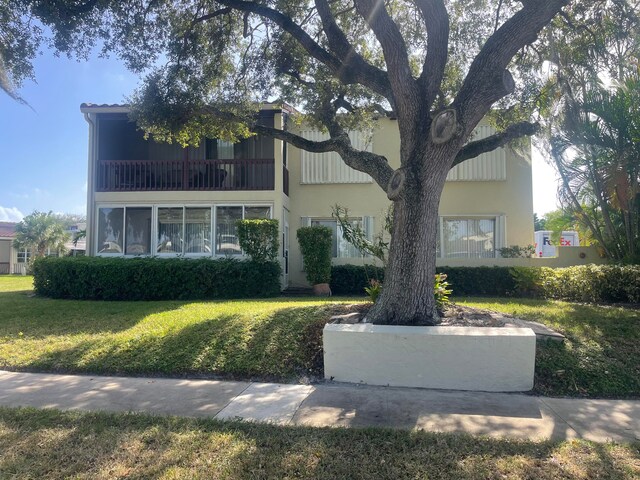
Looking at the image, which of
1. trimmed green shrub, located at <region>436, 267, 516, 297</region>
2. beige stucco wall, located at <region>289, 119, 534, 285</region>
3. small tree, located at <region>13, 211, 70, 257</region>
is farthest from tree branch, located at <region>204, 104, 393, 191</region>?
small tree, located at <region>13, 211, 70, 257</region>

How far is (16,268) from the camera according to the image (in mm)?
35562

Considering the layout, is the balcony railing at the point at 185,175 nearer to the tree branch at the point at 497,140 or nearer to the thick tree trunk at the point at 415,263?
the tree branch at the point at 497,140

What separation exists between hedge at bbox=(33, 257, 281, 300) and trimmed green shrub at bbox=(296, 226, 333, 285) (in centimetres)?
132

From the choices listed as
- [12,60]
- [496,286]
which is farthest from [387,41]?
[496,286]

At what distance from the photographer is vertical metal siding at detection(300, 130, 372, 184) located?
1492cm

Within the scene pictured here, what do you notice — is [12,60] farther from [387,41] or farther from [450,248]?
[450,248]

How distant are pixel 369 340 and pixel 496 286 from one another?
8.43 meters

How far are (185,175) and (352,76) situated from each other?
8197 millimetres

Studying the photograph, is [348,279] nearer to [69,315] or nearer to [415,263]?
[415,263]

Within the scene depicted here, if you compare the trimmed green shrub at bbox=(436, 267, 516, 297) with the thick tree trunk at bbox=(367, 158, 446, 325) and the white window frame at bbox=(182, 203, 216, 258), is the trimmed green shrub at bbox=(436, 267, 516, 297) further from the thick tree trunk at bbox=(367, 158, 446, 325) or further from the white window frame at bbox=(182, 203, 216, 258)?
the white window frame at bbox=(182, 203, 216, 258)

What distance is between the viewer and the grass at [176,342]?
18.9ft

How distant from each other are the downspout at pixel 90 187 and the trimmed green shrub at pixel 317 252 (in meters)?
7.07

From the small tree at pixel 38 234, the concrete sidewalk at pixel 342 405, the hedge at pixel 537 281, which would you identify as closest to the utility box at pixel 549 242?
the hedge at pixel 537 281

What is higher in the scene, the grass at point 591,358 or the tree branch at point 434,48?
the tree branch at point 434,48
